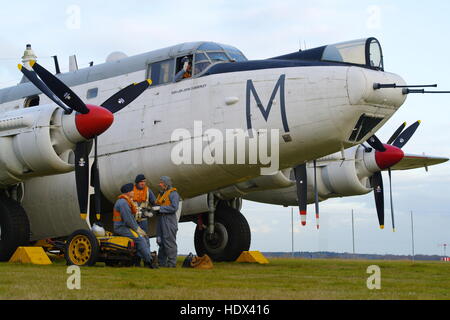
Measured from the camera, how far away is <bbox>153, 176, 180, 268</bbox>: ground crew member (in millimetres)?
14367

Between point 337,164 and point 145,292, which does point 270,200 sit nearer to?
point 337,164

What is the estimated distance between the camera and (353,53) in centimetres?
1491

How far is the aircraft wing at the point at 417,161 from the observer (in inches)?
852

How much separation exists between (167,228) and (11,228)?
4.04 m

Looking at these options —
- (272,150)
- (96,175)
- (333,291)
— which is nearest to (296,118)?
(272,150)

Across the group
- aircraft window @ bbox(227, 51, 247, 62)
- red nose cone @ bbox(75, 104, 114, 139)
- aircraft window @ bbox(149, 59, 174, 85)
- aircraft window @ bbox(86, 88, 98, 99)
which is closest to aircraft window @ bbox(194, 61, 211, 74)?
aircraft window @ bbox(149, 59, 174, 85)

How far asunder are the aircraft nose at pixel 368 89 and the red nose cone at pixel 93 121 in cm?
488

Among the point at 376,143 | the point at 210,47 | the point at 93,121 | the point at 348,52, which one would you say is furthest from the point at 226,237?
the point at 348,52

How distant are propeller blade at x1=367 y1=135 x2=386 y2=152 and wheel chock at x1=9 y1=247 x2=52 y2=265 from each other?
30.1 ft

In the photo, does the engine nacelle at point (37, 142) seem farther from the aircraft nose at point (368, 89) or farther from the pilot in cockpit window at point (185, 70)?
the aircraft nose at point (368, 89)

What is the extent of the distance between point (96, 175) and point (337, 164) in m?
8.28

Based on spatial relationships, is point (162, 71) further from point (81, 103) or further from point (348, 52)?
point (348, 52)

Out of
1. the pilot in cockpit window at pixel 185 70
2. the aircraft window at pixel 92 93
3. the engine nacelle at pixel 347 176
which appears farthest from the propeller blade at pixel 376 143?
the aircraft window at pixel 92 93

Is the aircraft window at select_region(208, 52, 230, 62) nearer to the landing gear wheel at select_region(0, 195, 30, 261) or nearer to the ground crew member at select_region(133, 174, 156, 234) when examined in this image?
the ground crew member at select_region(133, 174, 156, 234)
